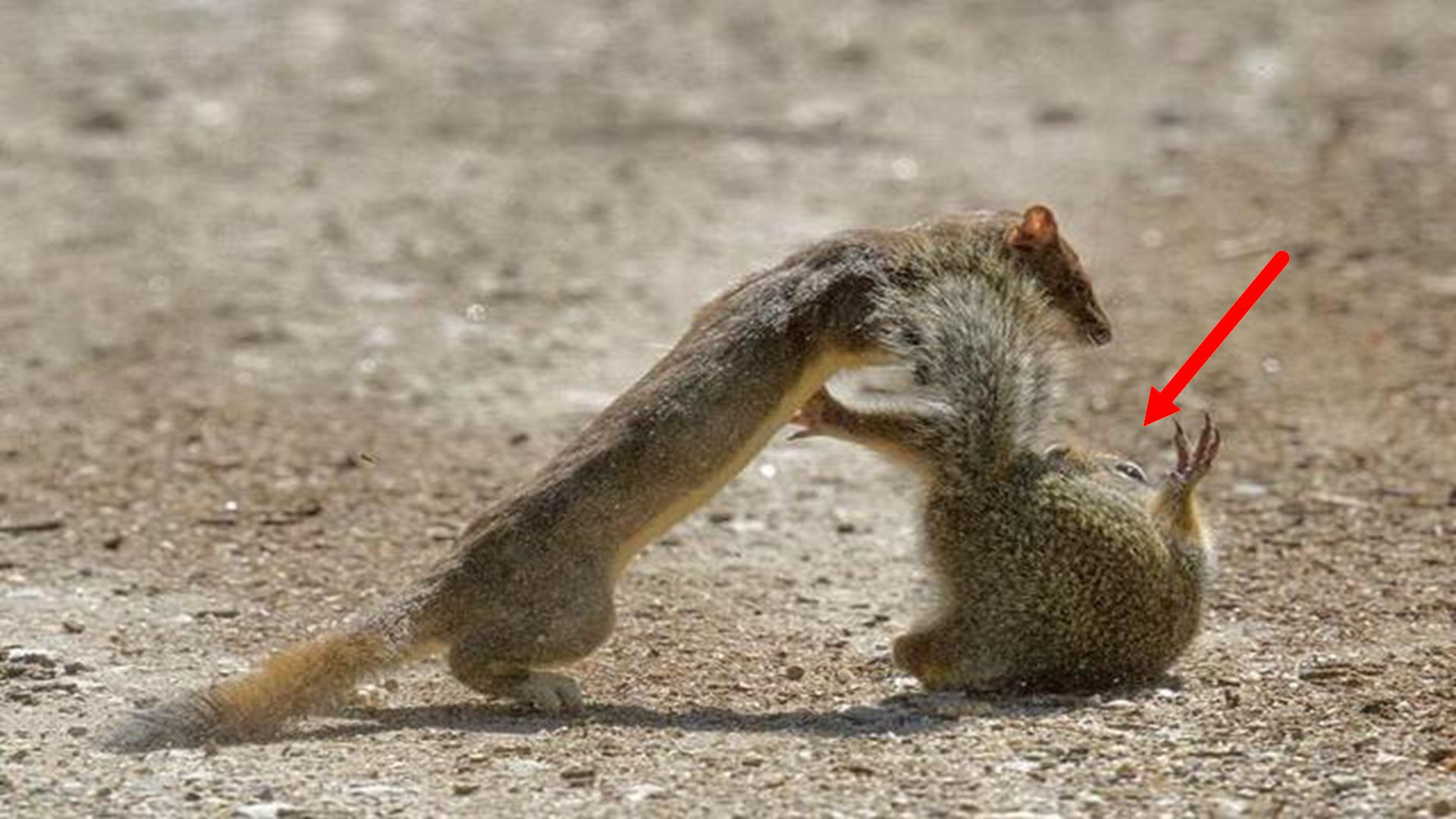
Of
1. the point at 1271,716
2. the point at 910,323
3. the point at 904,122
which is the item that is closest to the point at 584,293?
the point at 904,122

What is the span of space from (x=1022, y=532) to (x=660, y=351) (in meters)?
4.00

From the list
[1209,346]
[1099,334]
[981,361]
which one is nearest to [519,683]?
[981,361]

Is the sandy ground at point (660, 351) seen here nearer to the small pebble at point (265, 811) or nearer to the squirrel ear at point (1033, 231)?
the small pebble at point (265, 811)

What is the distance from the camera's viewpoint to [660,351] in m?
11.4

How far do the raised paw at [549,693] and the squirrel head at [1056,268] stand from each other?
183cm

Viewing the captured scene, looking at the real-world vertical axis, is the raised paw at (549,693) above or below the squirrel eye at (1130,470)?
below

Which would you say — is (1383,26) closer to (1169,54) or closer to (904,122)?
(1169,54)

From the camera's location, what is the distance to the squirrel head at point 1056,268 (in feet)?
27.5

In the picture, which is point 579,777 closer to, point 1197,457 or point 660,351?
point 1197,457

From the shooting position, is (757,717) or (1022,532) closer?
(757,717)

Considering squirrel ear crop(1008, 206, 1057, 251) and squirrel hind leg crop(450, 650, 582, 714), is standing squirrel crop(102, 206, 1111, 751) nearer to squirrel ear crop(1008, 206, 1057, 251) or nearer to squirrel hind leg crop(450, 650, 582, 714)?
squirrel hind leg crop(450, 650, 582, 714)

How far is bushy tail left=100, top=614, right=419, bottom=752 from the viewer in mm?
6883

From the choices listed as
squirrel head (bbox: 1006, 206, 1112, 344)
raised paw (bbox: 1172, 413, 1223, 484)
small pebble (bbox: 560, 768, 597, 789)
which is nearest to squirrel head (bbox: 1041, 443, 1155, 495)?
raised paw (bbox: 1172, 413, 1223, 484)

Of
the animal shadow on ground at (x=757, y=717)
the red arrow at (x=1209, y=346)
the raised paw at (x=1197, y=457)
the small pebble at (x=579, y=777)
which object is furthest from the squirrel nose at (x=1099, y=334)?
the small pebble at (x=579, y=777)
